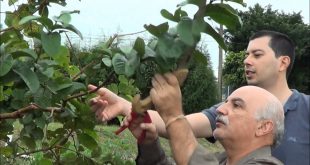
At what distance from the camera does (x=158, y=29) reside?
1.66 m

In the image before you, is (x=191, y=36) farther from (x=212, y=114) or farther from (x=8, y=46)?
(x=212, y=114)

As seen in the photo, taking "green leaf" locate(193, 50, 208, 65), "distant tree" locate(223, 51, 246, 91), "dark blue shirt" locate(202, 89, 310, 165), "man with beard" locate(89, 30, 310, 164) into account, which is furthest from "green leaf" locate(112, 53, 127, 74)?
"distant tree" locate(223, 51, 246, 91)

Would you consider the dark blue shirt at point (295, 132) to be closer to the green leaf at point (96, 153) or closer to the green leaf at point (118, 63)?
the green leaf at point (96, 153)

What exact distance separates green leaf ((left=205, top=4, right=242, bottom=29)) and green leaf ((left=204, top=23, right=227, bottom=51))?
1.1 inches

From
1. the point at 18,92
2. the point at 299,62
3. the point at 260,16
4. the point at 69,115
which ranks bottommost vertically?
the point at 299,62

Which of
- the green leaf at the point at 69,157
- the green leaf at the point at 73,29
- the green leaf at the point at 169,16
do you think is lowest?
the green leaf at the point at 69,157

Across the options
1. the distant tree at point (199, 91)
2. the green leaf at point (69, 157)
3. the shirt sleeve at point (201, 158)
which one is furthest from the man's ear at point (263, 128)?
the distant tree at point (199, 91)

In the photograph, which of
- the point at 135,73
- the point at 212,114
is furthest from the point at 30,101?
the point at 212,114

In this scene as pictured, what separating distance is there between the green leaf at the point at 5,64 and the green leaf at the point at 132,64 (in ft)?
0.99

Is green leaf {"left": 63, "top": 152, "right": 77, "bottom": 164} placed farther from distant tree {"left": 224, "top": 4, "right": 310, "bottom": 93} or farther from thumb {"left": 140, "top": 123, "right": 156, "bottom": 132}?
distant tree {"left": 224, "top": 4, "right": 310, "bottom": 93}

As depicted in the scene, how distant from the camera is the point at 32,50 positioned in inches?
66.4

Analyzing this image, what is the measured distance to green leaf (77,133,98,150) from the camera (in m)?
2.31

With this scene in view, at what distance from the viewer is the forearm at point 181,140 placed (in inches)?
79.7

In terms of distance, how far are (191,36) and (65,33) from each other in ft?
1.10
